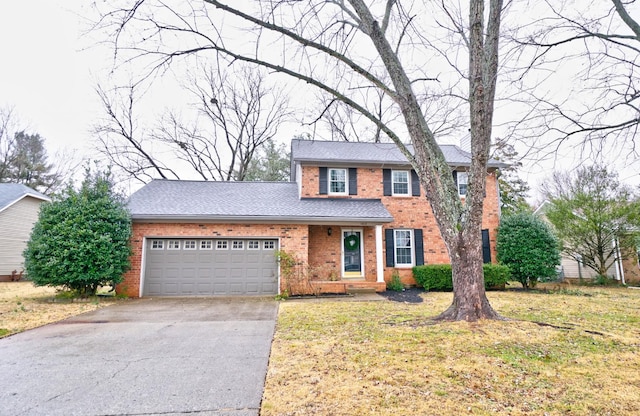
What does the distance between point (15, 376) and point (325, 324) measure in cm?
445

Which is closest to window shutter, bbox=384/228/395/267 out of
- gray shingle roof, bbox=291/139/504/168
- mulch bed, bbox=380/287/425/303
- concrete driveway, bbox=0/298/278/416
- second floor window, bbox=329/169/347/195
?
mulch bed, bbox=380/287/425/303

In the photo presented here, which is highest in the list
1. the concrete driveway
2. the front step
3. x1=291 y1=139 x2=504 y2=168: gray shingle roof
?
x1=291 y1=139 x2=504 y2=168: gray shingle roof

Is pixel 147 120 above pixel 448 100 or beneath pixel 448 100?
above

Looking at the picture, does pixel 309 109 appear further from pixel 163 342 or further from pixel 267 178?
pixel 163 342

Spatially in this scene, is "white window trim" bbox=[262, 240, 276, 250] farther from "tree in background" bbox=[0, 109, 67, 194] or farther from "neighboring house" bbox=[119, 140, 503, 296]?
"tree in background" bbox=[0, 109, 67, 194]

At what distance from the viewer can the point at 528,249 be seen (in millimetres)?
11719

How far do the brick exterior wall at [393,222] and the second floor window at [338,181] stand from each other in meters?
0.48

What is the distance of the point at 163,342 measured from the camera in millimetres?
5289

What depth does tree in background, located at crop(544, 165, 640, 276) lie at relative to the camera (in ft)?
44.6

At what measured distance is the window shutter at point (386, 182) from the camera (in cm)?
1310

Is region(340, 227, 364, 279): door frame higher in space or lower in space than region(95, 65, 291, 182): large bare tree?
lower

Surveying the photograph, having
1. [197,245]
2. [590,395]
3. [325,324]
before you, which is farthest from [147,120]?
[590,395]

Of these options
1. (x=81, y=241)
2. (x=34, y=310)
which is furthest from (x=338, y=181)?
(x=34, y=310)

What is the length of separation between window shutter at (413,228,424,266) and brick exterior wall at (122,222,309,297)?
441cm
